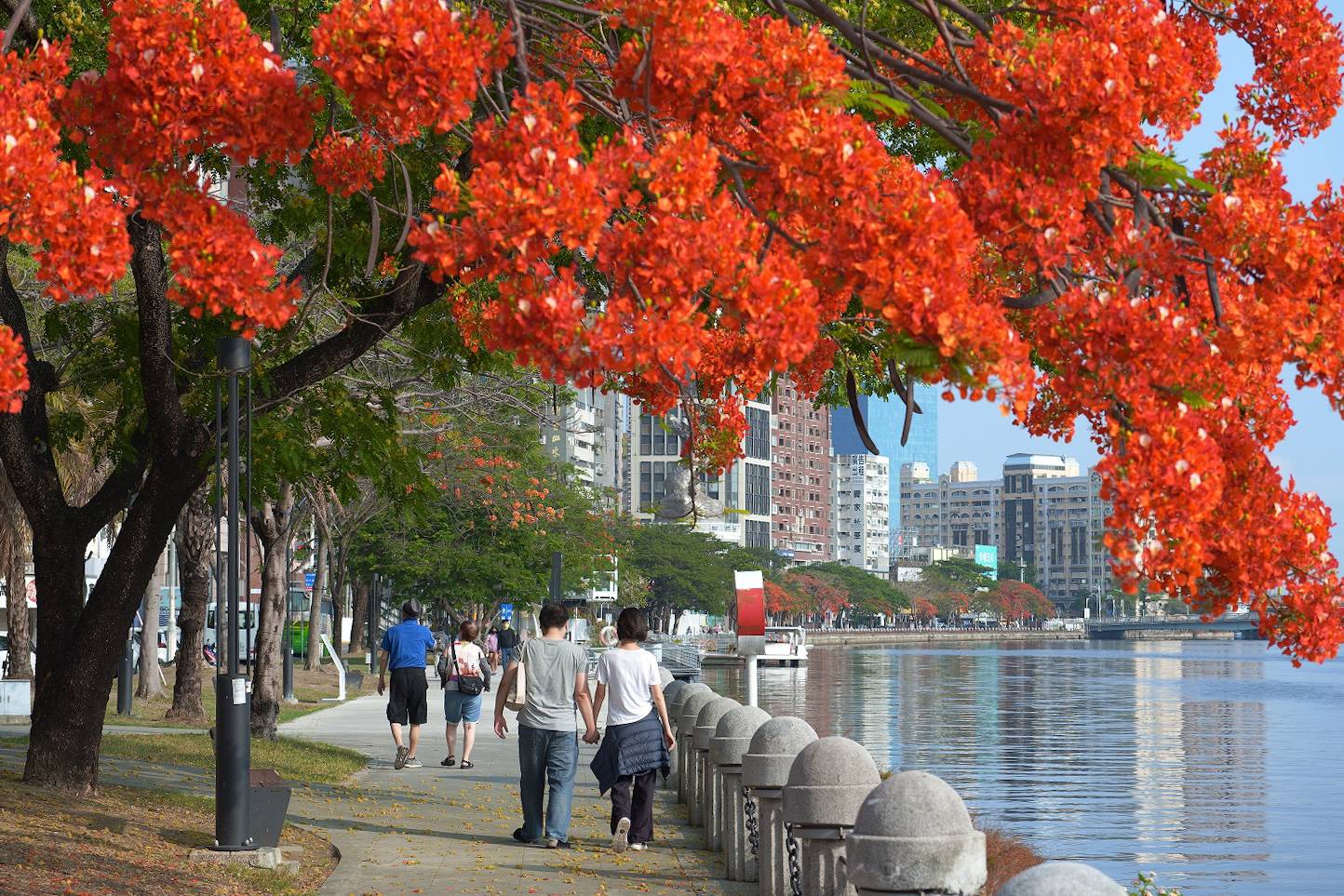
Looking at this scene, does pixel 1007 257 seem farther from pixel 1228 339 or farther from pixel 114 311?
pixel 114 311

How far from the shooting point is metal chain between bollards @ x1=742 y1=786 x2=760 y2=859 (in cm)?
1136

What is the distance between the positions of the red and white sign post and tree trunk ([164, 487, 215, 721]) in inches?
288

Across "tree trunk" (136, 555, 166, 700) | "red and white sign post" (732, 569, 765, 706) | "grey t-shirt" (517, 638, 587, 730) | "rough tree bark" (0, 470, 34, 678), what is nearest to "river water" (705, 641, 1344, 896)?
"red and white sign post" (732, 569, 765, 706)

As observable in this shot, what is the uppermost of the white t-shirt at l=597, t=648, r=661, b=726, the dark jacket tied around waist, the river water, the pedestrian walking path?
the white t-shirt at l=597, t=648, r=661, b=726

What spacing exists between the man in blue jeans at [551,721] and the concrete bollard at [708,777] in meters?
1.09

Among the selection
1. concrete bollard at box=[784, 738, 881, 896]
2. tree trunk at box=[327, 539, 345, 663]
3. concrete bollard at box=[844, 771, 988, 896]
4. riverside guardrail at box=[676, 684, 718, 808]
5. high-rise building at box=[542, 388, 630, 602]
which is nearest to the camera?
concrete bollard at box=[844, 771, 988, 896]

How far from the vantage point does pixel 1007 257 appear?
6.99 meters

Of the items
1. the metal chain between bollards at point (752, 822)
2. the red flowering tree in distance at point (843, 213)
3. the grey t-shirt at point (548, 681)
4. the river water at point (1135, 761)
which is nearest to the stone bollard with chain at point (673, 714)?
the river water at point (1135, 761)

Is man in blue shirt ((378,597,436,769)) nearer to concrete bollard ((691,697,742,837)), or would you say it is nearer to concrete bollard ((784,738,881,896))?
concrete bollard ((691,697,742,837))

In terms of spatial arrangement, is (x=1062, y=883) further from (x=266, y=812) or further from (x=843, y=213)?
(x=266, y=812)

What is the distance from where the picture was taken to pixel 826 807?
916 cm

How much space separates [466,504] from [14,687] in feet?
78.1

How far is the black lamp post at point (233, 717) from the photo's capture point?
1066cm

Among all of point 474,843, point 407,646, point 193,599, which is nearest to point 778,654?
point 193,599
